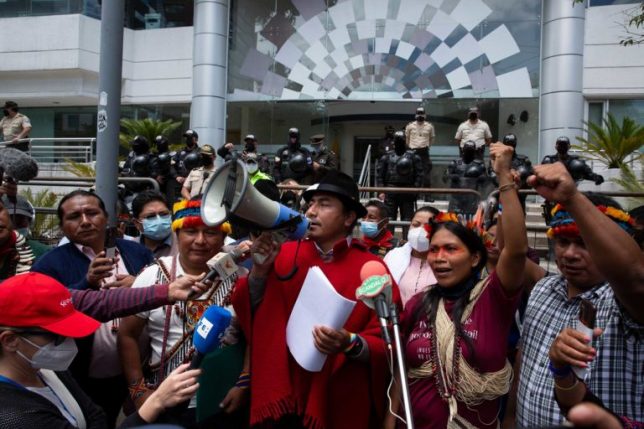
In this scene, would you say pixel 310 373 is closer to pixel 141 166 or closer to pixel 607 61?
pixel 141 166

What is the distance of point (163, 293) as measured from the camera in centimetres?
291

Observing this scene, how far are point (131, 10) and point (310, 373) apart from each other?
21.6 meters

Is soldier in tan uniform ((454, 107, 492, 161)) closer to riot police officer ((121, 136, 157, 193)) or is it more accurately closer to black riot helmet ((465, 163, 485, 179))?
black riot helmet ((465, 163, 485, 179))

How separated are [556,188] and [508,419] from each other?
158 cm

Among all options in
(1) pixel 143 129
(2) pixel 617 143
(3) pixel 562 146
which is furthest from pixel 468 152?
(1) pixel 143 129

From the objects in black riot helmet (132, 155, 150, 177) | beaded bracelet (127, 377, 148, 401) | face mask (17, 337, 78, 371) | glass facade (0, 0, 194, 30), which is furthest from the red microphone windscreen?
glass facade (0, 0, 194, 30)

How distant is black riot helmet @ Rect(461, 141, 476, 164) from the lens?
1008cm

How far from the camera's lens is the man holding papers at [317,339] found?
289 centimetres

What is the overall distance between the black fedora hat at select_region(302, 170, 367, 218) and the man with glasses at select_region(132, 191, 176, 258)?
2217 mm

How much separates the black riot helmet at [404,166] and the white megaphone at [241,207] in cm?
776

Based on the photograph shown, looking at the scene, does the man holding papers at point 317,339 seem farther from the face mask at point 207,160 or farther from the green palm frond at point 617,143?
the green palm frond at point 617,143

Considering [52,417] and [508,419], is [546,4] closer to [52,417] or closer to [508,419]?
[508,419]

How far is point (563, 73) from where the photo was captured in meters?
16.2

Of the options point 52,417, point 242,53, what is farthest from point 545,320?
point 242,53
